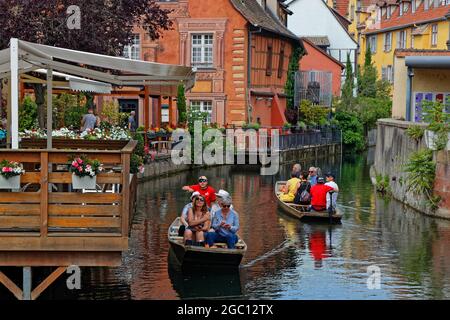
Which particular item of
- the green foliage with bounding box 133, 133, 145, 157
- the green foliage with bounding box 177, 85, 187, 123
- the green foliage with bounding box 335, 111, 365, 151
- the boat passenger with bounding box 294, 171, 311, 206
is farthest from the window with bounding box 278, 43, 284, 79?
the boat passenger with bounding box 294, 171, 311, 206

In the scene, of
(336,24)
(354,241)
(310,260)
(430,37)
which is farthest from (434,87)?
(336,24)

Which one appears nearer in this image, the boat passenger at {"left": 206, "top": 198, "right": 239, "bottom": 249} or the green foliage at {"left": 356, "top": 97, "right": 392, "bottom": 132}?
the boat passenger at {"left": 206, "top": 198, "right": 239, "bottom": 249}

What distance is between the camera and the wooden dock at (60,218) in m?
13.2

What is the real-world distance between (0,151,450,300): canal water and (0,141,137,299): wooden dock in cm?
288

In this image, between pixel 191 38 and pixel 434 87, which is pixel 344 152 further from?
pixel 434 87

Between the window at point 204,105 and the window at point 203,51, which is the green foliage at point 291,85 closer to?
the window at point 204,105

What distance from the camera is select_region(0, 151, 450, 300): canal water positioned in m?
16.7

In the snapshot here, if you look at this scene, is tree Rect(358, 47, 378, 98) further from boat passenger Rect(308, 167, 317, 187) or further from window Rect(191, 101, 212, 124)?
boat passenger Rect(308, 167, 317, 187)

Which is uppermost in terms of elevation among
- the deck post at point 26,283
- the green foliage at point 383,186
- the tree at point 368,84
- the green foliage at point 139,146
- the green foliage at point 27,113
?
the tree at point 368,84

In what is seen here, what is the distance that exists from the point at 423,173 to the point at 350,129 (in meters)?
34.2

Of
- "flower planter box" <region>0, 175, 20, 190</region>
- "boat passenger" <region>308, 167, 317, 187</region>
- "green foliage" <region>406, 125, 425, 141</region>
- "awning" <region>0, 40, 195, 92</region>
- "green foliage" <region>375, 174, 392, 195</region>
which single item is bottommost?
"green foliage" <region>375, 174, 392, 195</region>

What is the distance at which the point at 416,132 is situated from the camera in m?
28.9

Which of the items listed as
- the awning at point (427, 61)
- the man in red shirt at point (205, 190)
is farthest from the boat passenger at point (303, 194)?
the awning at point (427, 61)

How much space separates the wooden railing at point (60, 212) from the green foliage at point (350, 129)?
47.1 m
